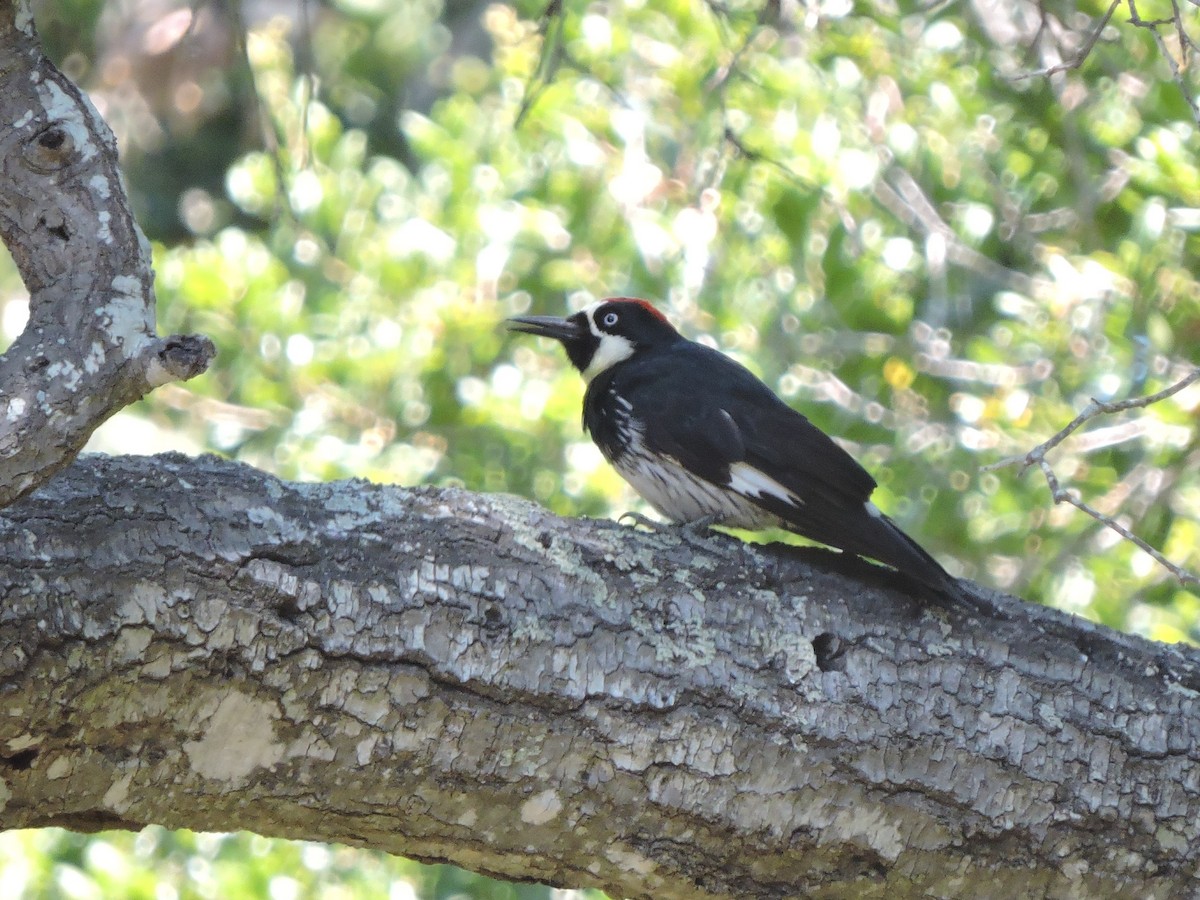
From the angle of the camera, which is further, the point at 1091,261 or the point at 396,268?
the point at 396,268

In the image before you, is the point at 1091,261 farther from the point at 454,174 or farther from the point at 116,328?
the point at 116,328

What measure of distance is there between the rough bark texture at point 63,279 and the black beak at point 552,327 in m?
2.20

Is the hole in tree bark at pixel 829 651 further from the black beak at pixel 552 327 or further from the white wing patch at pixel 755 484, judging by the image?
the black beak at pixel 552 327

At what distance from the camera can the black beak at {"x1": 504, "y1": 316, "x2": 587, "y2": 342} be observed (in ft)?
14.1

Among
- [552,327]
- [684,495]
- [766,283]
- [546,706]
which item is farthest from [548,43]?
[766,283]

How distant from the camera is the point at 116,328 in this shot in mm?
1929

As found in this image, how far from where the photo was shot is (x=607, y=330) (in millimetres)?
4273

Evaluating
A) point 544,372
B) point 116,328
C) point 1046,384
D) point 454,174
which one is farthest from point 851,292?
point 116,328

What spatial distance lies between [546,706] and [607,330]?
2.13 meters

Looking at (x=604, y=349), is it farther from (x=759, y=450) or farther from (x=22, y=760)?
(x=22, y=760)

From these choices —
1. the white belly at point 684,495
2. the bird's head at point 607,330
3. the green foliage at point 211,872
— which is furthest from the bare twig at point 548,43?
the green foliage at point 211,872

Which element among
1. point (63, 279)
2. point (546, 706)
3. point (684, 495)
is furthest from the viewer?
point (684, 495)

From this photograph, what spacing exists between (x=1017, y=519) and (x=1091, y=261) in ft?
3.10

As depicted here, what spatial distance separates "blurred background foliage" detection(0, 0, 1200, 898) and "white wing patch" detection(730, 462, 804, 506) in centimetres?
161
